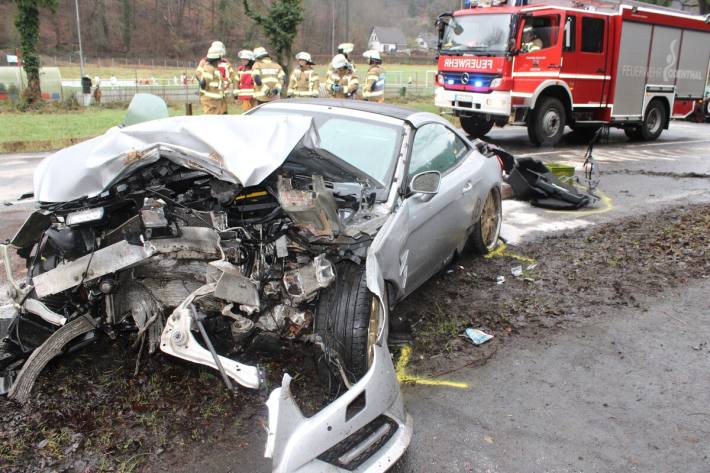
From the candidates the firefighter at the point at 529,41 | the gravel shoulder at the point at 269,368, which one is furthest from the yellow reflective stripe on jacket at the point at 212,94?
the gravel shoulder at the point at 269,368

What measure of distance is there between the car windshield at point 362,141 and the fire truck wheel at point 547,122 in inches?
345

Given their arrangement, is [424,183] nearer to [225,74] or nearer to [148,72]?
[225,74]

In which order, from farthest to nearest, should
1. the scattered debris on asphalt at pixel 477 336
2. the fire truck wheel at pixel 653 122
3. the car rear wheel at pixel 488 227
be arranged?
the fire truck wheel at pixel 653 122, the car rear wheel at pixel 488 227, the scattered debris on asphalt at pixel 477 336

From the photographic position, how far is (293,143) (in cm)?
321

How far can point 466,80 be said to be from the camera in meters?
12.5

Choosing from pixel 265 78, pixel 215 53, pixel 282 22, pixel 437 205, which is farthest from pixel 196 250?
pixel 282 22

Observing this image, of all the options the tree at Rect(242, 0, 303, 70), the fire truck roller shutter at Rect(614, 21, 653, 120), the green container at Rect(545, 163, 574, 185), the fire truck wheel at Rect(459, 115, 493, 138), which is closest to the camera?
the green container at Rect(545, 163, 574, 185)

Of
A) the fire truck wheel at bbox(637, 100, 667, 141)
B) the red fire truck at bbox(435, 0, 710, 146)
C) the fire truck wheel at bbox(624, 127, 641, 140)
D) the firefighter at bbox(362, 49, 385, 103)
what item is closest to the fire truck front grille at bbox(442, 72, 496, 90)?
the red fire truck at bbox(435, 0, 710, 146)

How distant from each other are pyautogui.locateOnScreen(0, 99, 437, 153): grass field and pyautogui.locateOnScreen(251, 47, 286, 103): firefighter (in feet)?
13.5

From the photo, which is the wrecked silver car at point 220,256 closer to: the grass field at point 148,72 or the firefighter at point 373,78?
the firefighter at point 373,78

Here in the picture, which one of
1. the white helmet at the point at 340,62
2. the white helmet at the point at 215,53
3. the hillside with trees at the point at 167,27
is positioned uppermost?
the hillside with trees at the point at 167,27

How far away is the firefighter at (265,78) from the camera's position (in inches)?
428

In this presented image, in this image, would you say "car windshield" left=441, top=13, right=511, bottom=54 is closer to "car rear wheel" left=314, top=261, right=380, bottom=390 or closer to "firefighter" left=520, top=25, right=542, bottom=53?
"firefighter" left=520, top=25, right=542, bottom=53

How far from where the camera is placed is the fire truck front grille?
1216 cm
